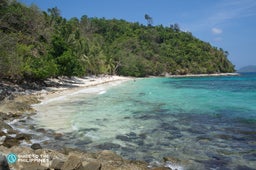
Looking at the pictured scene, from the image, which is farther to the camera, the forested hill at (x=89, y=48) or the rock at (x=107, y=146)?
the forested hill at (x=89, y=48)

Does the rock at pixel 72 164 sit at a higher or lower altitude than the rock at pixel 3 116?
higher

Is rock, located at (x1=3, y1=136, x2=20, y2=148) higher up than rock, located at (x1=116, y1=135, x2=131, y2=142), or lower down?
higher up

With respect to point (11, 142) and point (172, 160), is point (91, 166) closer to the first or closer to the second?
point (172, 160)

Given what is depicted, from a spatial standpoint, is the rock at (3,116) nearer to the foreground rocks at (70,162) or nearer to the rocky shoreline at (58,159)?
the rocky shoreline at (58,159)

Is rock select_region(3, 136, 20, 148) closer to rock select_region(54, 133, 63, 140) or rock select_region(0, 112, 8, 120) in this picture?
rock select_region(54, 133, 63, 140)

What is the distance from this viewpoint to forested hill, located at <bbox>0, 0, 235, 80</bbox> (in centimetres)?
2899

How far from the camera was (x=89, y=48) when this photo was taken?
6406 centimetres

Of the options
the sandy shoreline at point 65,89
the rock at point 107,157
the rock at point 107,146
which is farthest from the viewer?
the sandy shoreline at point 65,89

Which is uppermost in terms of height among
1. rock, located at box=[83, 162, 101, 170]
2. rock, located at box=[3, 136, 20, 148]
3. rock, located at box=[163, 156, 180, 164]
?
rock, located at box=[83, 162, 101, 170]

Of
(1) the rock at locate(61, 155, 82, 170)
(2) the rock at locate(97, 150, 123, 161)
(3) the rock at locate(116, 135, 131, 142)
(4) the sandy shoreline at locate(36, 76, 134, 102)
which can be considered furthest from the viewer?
(4) the sandy shoreline at locate(36, 76, 134, 102)

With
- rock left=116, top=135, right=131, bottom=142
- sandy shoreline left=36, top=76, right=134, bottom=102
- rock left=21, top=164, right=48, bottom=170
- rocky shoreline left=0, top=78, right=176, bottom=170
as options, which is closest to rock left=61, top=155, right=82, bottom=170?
rocky shoreline left=0, top=78, right=176, bottom=170

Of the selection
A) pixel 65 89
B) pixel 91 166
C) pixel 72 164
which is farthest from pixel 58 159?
pixel 65 89

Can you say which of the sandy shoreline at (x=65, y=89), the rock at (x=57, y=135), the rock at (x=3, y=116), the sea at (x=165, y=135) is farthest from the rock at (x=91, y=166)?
the sandy shoreline at (x=65, y=89)

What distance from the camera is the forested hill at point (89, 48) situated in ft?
95.1
